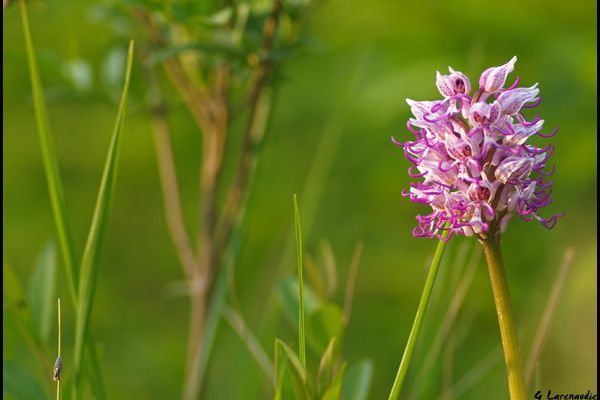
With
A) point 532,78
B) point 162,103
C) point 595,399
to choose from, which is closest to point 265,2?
point 162,103

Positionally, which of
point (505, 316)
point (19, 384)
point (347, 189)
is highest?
point (347, 189)

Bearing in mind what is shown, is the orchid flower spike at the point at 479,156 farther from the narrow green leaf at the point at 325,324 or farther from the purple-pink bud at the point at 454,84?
the narrow green leaf at the point at 325,324

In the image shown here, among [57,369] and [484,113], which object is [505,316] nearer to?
[484,113]

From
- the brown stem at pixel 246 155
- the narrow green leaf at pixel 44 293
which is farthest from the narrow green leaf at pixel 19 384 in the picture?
the brown stem at pixel 246 155

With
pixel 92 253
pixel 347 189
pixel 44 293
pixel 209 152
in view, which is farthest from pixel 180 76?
pixel 347 189

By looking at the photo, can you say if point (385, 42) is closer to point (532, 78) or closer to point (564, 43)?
point (532, 78)

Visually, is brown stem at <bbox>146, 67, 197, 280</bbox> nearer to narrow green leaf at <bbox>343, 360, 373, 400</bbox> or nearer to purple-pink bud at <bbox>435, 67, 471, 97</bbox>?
narrow green leaf at <bbox>343, 360, 373, 400</bbox>

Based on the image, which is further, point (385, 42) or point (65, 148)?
point (65, 148)
